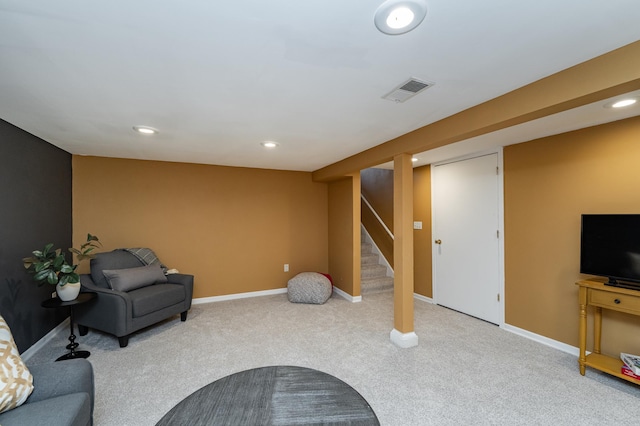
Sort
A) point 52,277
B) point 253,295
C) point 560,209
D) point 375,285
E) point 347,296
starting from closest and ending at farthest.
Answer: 1. point 52,277
2. point 560,209
3. point 347,296
4. point 253,295
5. point 375,285

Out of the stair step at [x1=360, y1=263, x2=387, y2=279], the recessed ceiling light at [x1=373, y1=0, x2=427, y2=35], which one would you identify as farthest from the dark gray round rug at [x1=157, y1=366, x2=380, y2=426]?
the stair step at [x1=360, y1=263, x2=387, y2=279]

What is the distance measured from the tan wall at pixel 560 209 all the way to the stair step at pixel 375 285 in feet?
6.44

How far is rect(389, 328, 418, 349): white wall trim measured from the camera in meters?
2.84

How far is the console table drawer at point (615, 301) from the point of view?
6.76 ft

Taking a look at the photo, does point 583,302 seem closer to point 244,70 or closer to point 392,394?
point 392,394

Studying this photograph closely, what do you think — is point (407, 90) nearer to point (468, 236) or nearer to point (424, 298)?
point (468, 236)

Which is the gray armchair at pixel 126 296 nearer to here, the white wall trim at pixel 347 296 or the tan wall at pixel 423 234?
the white wall trim at pixel 347 296

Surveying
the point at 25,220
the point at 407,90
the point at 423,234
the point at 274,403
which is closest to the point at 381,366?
the point at 274,403

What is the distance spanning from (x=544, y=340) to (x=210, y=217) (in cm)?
454

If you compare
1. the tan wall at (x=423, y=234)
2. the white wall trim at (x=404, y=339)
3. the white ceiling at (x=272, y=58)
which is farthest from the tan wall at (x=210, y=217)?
the white wall trim at (x=404, y=339)

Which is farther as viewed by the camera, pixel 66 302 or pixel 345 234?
pixel 345 234

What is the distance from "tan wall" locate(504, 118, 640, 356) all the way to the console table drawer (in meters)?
0.40

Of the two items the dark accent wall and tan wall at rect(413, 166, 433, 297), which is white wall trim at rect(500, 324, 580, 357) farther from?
the dark accent wall

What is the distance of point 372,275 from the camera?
5.07 meters
